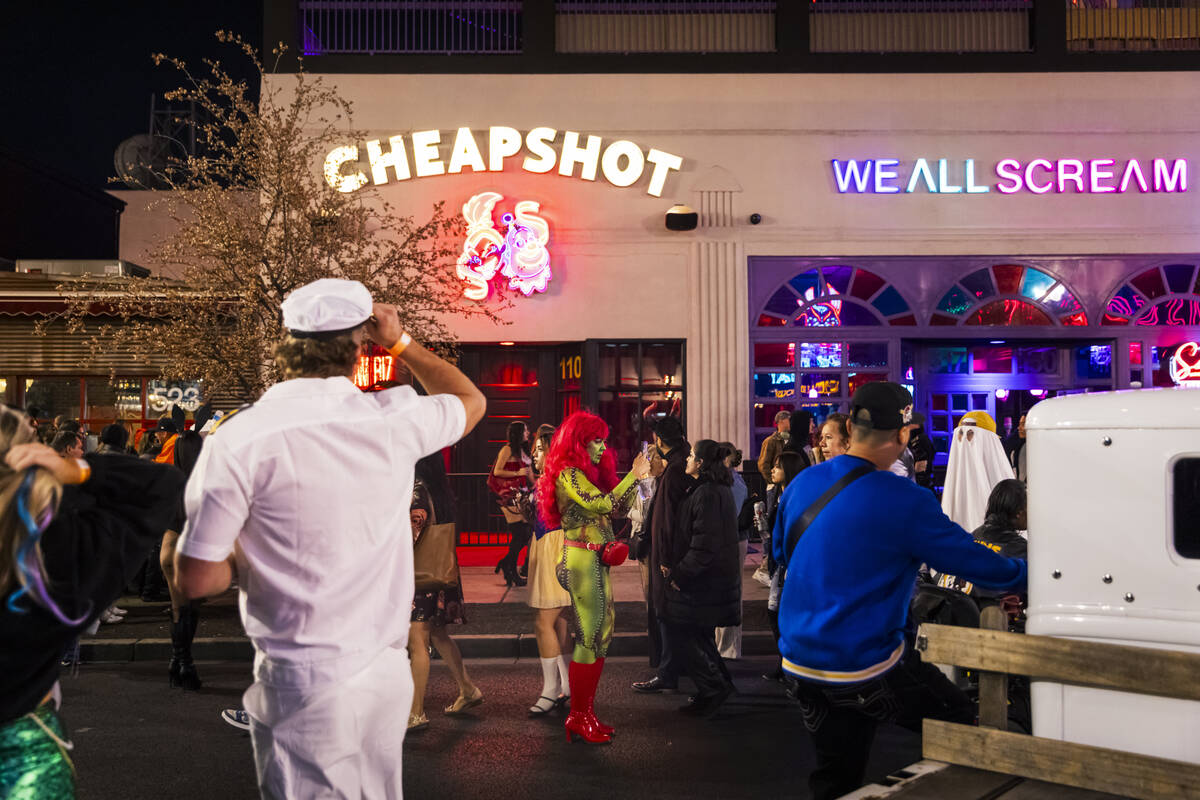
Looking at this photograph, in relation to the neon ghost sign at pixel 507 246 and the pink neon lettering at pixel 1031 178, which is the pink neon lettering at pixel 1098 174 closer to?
the pink neon lettering at pixel 1031 178

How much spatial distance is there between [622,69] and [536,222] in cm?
253

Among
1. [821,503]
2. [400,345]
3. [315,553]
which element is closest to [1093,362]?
[821,503]

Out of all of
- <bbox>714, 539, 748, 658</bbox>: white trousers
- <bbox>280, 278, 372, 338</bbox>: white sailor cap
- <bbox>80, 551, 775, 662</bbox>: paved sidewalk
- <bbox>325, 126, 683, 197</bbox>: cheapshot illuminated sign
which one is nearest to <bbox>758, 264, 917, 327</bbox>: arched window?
<bbox>325, 126, 683, 197</bbox>: cheapshot illuminated sign

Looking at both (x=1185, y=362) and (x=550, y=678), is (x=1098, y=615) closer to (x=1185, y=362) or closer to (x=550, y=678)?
(x=550, y=678)

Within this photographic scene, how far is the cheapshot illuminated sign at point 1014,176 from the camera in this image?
1433 centimetres

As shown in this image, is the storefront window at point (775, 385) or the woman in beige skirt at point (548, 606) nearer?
the woman in beige skirt at point (548, 606)

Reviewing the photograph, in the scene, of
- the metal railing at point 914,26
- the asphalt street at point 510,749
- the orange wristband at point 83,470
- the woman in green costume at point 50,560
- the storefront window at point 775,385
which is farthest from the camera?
the metal railing at point 914,26

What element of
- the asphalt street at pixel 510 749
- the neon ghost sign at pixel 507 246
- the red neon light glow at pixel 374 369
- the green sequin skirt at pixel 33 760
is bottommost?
the asphalt street at pixel 510 749

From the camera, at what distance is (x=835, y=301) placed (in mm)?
14609

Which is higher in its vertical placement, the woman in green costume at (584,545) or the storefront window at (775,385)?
the storefront window at (775,385)

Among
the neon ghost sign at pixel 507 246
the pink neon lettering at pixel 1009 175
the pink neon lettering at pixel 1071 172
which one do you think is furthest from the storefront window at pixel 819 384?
the pink neon lettering at pixel 1071 172

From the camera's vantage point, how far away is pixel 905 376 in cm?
1471

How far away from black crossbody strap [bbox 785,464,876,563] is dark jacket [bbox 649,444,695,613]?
10.4 ft

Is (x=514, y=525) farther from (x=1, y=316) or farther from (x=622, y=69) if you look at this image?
(x=1, y=316)
